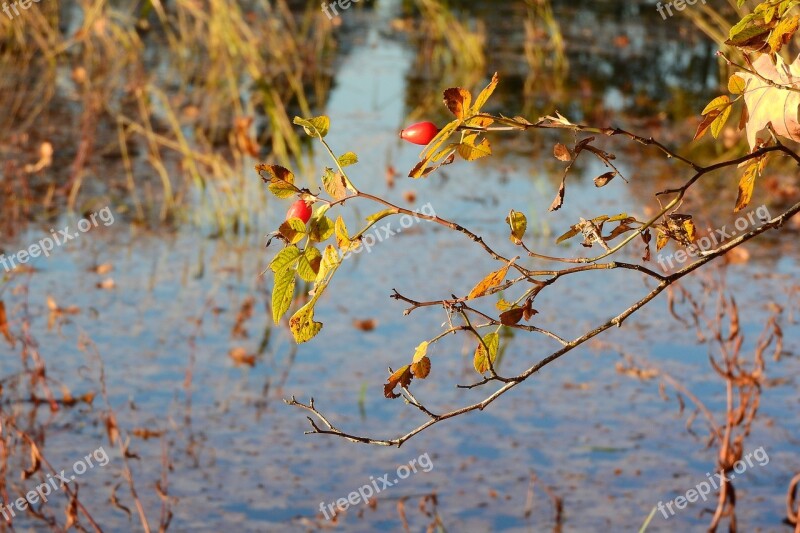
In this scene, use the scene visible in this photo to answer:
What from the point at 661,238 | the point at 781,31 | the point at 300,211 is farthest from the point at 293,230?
the point at 781,31

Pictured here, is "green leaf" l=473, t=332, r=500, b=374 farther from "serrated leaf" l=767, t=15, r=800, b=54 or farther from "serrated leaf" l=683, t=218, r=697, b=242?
"serrated leaf" l=767, t=15, r=800, b=54

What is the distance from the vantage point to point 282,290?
99 centimetres

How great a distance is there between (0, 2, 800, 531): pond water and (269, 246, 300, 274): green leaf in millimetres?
1720

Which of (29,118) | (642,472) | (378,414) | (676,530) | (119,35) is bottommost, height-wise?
(676,530)

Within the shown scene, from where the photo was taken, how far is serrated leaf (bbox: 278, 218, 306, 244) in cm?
100

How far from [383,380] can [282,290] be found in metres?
2.37

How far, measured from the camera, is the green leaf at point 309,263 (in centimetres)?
98

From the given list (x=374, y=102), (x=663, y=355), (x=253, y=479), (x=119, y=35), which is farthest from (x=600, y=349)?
(x=119, y=35)

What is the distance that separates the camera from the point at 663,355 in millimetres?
3566

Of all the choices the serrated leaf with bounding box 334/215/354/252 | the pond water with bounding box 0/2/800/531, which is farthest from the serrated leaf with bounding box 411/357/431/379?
the pond water with bounding box 0/2/800/531

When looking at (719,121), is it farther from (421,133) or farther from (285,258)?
(285,258)

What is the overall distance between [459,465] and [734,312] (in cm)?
74

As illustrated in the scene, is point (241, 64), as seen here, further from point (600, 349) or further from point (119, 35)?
point (600, 349)

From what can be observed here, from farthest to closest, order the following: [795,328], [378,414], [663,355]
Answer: [795,328]
[663,355]
[378,414]
